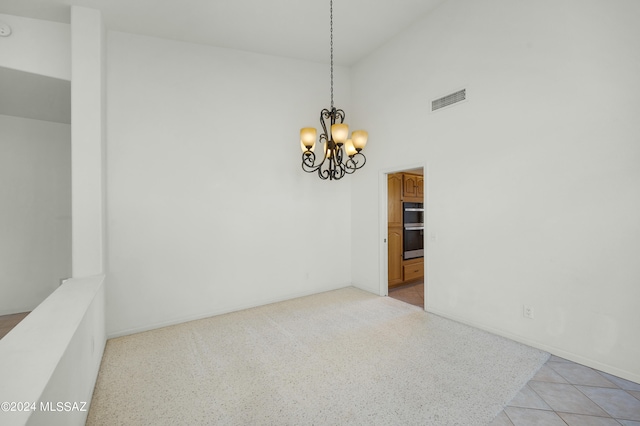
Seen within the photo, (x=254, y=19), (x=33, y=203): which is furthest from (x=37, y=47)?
(x=33, y=203)

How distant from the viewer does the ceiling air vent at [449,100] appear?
11.1 feet

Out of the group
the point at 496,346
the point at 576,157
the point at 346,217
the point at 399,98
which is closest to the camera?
the point at 576,157

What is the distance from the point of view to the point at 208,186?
3908 mm

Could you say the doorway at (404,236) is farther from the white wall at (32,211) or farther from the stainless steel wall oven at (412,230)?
the white wall at (32,211)

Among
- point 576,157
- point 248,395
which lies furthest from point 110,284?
point 576,157

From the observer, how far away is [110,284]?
3.37m

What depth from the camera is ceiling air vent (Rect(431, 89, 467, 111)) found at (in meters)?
3.39

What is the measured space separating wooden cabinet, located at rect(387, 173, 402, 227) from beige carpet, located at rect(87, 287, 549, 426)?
1734mm

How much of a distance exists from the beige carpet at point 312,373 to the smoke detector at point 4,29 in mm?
3417

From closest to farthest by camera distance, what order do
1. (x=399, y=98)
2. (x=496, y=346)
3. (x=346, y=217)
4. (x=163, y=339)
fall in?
(x=496, y=346) → (x=163, y=339) → (x=399, y=98) → (x=346, y=217)

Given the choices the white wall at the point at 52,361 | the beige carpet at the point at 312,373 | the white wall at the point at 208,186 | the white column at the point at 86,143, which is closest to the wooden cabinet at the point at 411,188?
the white wall at the point at 208,186

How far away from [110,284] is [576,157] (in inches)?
198

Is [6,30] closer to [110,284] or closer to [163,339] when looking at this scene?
[110,284]

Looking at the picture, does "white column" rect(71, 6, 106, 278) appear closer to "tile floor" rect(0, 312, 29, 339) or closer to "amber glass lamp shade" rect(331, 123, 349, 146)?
"tile floor" rect(0, 312, 29, 339)
